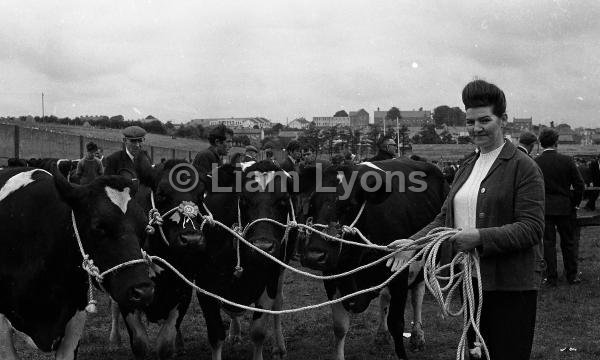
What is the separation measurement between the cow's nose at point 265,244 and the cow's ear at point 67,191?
68.3 inches

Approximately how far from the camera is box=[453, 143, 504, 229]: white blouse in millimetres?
3783

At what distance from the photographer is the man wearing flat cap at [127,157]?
745cm

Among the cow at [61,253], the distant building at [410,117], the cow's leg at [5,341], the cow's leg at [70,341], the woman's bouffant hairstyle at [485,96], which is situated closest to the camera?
the woman's bouffant hairstyle at [485,96]

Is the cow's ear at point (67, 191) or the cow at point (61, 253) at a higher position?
the cow's ear at point (67, 191)

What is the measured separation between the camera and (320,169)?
627cm

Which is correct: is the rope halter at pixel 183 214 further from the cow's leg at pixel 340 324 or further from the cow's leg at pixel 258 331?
the cow's leg at pixel 340 324

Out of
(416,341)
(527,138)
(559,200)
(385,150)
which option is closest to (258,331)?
(416,341)

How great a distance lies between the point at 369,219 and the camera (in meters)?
6.74

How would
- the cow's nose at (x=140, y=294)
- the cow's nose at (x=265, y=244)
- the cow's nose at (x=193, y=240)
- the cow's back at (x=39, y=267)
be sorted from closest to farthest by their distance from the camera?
the cow's nose at (x=140, y=294)
the cow's back at (x=39, y=267)
the cow's nose at (x=193, y=240)
the cow's nose at (x=265, y=244)

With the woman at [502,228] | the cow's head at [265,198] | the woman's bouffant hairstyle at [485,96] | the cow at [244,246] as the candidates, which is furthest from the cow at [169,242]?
the woman's bouffant hairstyle at [485,96]

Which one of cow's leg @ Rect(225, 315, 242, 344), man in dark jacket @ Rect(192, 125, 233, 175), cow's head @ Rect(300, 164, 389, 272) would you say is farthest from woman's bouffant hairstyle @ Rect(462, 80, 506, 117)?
man in dark jacket @ Rect(192, 125, 233, 175)

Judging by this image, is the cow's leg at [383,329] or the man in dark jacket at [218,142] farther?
the man in dark jacket at [218,142]

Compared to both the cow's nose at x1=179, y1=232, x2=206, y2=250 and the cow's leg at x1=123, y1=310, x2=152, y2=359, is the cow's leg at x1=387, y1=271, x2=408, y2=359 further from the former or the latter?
the cow's leg at x1=123, y1=310, x2=152, y2=359

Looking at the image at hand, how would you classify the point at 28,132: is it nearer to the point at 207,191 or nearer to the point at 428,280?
the point at 207,191
